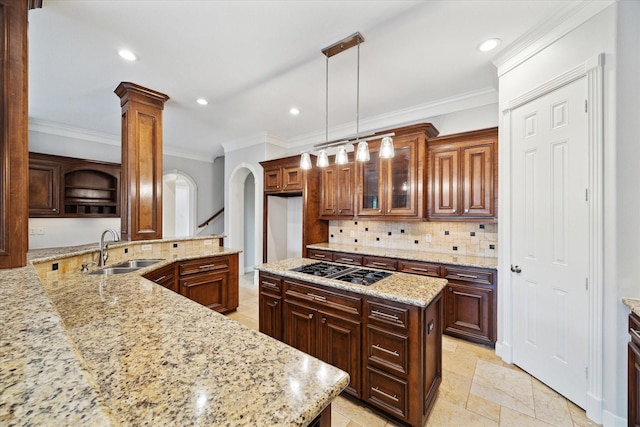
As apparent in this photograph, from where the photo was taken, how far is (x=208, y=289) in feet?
11.1

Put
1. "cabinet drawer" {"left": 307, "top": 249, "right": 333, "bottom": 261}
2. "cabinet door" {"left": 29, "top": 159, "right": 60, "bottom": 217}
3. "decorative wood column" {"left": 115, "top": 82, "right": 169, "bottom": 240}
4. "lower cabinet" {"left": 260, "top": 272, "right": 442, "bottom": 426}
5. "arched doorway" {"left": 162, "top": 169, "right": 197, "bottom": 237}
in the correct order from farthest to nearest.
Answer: "arched doorway" {"left": 162, "top": 169, "right": 197, "bottom": 237} → "cabinet door" {"left": 29, "top": 159, "right": 60, "bottom": 217} → "cabinet drawer" {"left": 307, "top": 249, "right": 333, "bottom": 261} → "decorative wood column" {"left": 115, "top": 82, "right": 169, "bottom": 240} → "lower cabinet" {"left": 260, "top": 272, "right": 442, "bottom": 426}

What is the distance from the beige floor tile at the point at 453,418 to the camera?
5.83 ft

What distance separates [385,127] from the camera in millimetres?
4109

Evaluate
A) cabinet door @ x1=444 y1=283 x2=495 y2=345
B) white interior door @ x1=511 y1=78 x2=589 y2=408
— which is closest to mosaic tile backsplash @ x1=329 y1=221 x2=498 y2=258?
cabinet door @ x1=444 y1=283 x2=495 y2=345

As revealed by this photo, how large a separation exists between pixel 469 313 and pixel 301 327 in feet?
6.23

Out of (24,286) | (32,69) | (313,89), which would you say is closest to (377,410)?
(24,286)

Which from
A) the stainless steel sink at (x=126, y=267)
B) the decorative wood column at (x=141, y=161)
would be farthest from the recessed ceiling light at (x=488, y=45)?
the stainless steel sink at (x=126, y=267)

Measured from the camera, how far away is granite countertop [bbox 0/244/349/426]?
0.50m

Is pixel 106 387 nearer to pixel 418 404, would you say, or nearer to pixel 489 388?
pixel 418 404

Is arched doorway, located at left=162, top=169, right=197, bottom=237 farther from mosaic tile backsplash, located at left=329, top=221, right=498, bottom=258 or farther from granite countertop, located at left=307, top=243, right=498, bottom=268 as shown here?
granite countertop, located at left=307, top=243, right=498, bottom=268

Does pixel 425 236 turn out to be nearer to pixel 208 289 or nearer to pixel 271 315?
pixel 271 315

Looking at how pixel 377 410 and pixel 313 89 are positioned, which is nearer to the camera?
pixel 377 410

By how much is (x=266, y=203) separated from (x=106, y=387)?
4326 millimetres

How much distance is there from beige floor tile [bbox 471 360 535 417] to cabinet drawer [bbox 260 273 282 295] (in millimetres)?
1747
